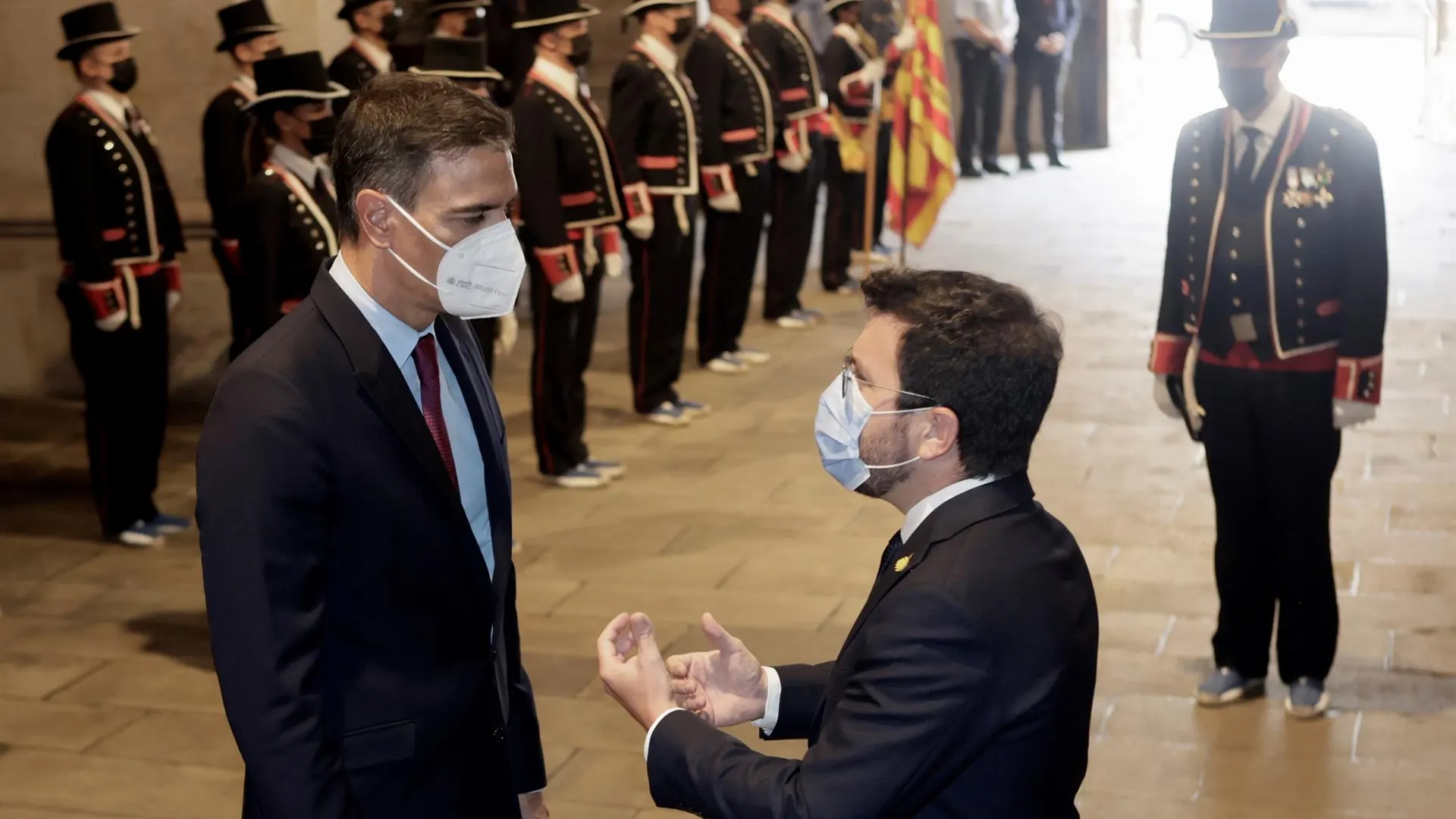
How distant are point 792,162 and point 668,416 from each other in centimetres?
219

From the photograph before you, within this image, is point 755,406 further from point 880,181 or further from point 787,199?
point 880,181

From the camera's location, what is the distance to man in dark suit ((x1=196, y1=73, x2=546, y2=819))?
7.19 ft

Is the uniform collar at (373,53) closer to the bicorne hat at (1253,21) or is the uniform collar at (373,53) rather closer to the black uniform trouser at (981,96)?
the bicorne hat at (1253,21)

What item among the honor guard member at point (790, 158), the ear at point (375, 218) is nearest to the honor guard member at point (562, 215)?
the honor guard member at point (790, 158)

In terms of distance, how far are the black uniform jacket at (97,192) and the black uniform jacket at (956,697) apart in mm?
4974

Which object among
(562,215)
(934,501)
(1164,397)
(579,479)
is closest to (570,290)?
(562,215)

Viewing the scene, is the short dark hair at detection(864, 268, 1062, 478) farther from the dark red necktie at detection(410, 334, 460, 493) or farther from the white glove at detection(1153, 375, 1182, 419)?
the white glove at detection(1153, 375, 1182, 419)

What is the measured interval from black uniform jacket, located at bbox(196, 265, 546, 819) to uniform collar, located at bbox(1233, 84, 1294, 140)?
281 centimetres

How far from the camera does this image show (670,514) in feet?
22.2

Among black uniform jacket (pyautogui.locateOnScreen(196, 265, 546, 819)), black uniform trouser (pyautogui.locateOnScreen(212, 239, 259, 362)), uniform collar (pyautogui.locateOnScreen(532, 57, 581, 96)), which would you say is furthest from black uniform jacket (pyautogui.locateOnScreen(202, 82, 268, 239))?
black uniform jacket (pyautogui.locateOnScreen(196, 265, 546, 819))

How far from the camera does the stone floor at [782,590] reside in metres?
4.54

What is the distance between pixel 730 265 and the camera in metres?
9.13

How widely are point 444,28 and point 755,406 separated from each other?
228 centimetres

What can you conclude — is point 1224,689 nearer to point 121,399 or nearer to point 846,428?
point 846,428
